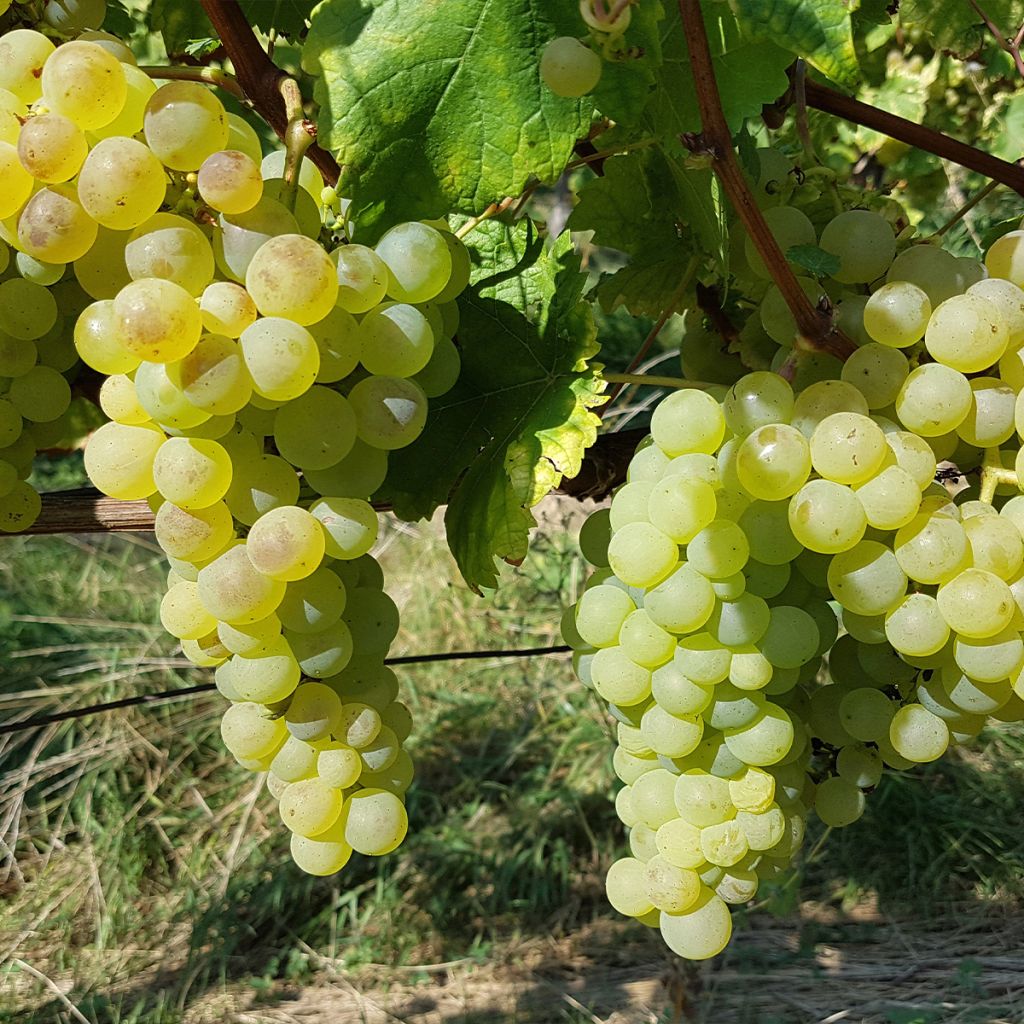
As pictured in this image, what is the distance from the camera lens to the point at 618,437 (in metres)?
0.80

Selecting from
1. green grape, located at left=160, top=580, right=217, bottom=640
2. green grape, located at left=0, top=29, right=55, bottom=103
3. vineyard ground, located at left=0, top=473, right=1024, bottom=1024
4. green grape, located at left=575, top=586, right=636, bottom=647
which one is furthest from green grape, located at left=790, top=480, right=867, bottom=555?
vineyard ground, located at left=0, top=473, right=1024, bottom=1024

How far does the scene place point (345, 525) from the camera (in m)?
0.54

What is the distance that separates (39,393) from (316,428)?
287 mm

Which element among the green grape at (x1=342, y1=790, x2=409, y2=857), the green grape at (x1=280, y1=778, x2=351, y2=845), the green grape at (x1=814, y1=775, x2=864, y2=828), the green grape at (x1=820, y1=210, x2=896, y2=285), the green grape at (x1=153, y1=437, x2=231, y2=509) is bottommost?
the green grape at (x1=814, y1=775, x2=864, y2=828)

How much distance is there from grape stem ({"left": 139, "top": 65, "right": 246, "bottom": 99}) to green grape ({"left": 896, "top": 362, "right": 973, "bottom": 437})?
0.41 metres

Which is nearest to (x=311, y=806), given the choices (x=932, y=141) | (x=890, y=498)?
(x=890, y=498)

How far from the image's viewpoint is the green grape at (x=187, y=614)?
58cm

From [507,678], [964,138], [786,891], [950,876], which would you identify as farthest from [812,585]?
[507,678]

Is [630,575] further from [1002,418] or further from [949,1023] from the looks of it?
[949,1023]

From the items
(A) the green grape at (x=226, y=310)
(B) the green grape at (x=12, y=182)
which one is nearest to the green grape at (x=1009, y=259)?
(A) the green grape at (x=226, y=310)

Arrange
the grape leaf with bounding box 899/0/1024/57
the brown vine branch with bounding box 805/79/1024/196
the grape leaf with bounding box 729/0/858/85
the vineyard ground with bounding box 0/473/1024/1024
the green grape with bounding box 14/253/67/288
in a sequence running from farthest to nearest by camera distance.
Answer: the vineyard ground with bounding box 0/473/1024/1024
the grape leaf with bounding box 899/0/1024/57
the brown vine branch with bounding box 805/79/1024/196
the green grape with bounding box 14/253/67/288
the grape leaf with bounding box 729/0/858/85

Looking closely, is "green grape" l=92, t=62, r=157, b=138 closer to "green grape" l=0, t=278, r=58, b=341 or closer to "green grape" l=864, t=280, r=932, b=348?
"green grape" l=0, t=278, r=58, b=341

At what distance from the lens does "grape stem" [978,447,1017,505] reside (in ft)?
1.84

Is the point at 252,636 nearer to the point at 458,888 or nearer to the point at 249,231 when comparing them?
the point at 249,231
